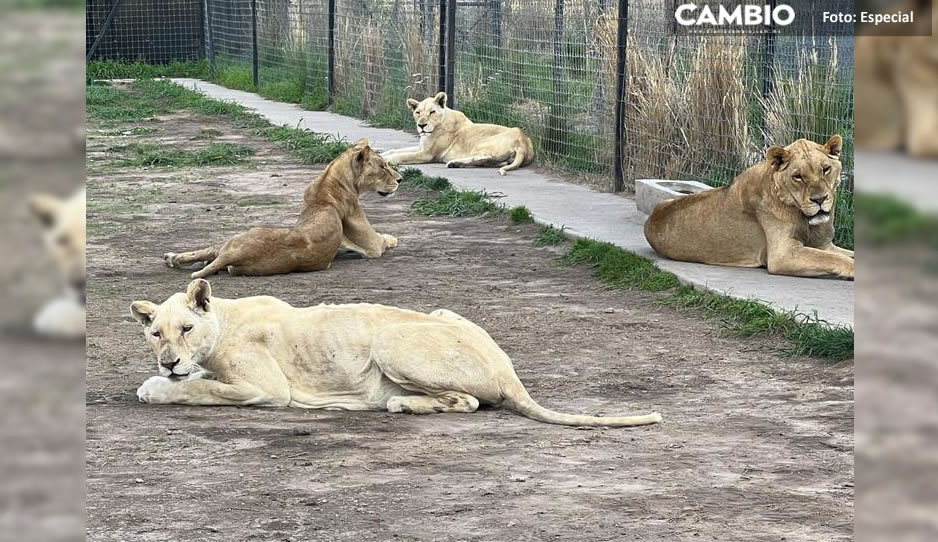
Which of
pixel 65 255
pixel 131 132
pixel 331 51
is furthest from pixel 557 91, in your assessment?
pixel 65 255

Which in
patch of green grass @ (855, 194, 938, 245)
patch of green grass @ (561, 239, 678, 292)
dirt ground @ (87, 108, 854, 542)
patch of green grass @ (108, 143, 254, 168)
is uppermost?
patch of green grass @ (855, 194, 938, 245)

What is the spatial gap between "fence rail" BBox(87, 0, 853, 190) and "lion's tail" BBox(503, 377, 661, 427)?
186 cm

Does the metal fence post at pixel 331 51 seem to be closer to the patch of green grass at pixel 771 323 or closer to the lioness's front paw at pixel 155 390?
the patch of green grass at pixel 771 323

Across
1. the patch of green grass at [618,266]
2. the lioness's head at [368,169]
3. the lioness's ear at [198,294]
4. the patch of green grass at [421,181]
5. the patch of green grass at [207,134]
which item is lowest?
the patch of green grass at [618,266]

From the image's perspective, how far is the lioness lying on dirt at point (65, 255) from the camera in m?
0.58

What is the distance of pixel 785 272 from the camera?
8.63m

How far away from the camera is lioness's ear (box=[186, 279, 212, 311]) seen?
220 inches

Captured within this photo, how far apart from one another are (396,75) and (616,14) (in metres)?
6.42

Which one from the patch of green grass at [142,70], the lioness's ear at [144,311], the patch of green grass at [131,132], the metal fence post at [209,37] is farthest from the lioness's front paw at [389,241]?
the metal fence post at [209,37]

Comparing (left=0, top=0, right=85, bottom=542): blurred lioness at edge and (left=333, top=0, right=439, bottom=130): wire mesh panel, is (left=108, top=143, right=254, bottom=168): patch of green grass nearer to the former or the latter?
(left=333, top=0, right=439, bottom=130): wire mesh panel

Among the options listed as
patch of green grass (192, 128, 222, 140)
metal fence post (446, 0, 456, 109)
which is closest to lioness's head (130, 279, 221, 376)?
metal fence post (446, 0, 456, 109)

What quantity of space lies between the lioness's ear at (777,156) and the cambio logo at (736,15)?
265 cm

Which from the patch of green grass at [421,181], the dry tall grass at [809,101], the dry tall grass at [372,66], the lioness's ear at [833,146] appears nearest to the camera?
the lioness's ear at [833,146]

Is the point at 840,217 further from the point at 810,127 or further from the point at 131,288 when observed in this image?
the point at 131,288
